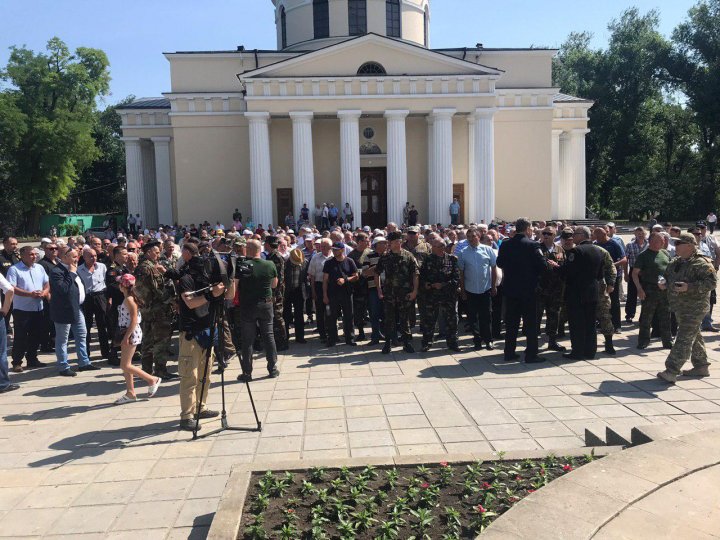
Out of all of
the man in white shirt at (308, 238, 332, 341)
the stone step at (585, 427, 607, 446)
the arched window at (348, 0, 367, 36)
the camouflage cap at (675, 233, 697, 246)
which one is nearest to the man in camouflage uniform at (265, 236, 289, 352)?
the man in white shirt at (308, 238, 332, 341)

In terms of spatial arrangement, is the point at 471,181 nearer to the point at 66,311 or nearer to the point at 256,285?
the point at 256,285

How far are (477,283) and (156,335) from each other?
493cm

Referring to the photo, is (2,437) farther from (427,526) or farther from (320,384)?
(427,526)

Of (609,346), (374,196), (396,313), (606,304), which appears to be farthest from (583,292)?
(374,196)

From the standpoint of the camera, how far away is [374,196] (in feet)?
108

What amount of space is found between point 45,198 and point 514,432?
153ft

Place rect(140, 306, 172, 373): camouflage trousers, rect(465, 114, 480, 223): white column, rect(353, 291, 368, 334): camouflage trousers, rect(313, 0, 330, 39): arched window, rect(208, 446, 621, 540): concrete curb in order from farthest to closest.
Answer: rect(313, 0, 330, 39): arched window < rect(465, 114, 480, 223): white column < rect(353, 291, 368, 334): camouflage trousers < rect(140, 306, 172, 373): camouflage trousers < rect(208, 446, 621, 540): concrete curb

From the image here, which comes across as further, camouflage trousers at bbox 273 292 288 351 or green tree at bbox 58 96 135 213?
green tree at bbox 58 96 135 213

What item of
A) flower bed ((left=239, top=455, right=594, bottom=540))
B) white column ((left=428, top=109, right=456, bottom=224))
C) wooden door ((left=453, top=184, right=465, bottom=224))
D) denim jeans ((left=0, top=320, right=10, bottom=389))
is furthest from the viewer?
wooden door ((left=453, top=184, right=465, bottom=224))

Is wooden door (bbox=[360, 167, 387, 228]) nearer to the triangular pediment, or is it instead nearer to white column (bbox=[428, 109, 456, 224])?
white column (bbox=[428, 109, 456, 224])

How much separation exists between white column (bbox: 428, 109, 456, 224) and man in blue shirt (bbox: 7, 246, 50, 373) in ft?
75.3

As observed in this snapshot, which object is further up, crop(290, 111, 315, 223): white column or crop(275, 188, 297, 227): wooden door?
crop(290, 111, 315, 223): white column

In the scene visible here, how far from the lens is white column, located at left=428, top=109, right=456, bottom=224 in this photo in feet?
96.5

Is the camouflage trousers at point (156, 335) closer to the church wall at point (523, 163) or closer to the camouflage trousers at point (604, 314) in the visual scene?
the camouflage trousers at point (604, 314)
